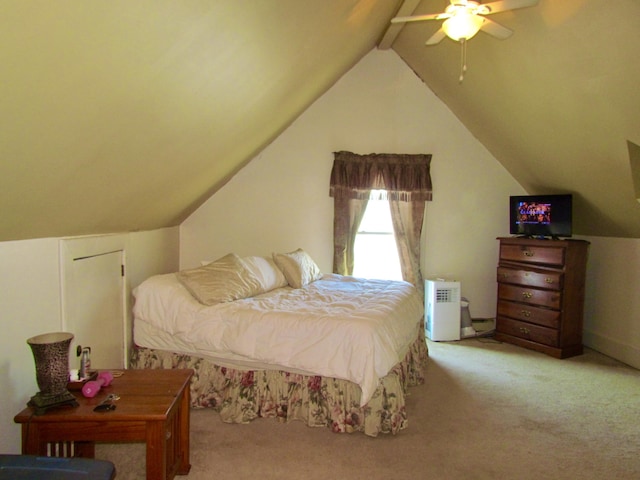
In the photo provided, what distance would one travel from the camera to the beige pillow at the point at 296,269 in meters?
3.71

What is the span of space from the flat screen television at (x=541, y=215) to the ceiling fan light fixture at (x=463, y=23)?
237 cm

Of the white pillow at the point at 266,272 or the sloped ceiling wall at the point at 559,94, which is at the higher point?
the sloped ceiling wall at the point at 559,94

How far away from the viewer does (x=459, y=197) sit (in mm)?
4973

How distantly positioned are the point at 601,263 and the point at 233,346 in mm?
3896

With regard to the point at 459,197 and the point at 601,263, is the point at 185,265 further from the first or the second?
the point at 601,263

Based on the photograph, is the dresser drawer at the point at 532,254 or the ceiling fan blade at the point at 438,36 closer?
the ceiling fan blade at the point at 438,36

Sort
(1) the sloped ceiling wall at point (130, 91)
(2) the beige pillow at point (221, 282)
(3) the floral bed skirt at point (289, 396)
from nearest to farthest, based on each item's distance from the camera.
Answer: (1) the sloped ceiling wall at point (130, 91) < (3) the floral bed skirt at point (289, 396) < (2) the beige pillow at point (221, 282)

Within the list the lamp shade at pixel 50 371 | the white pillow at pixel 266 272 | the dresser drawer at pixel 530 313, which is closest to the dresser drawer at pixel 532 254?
the dresser drawer at pixel 530 313

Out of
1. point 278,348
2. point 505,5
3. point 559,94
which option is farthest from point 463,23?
point 278,348

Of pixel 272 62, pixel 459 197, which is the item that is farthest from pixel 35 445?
pixel 459 197

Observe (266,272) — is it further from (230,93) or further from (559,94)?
(559,94)

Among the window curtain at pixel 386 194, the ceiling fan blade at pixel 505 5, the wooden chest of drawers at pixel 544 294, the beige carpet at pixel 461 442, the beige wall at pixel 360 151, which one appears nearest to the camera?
the beige carpet at pixel 461 442

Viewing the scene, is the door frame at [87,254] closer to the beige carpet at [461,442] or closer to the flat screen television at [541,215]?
the beige carpet at [461,442]

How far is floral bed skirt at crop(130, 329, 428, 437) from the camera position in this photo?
2512mm
